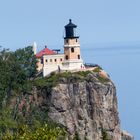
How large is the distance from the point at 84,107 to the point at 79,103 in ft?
1.85

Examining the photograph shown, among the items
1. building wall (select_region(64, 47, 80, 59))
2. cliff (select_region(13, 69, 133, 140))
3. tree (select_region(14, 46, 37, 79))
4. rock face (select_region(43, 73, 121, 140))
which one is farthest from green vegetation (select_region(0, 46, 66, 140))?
building wall (select_region(64, 47, 80, 59))

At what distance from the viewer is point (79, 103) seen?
60375 mm

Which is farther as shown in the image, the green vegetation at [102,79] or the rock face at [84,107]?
the green vegetation at [102,79]

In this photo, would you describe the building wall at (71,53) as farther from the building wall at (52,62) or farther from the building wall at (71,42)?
the building wall at (52,62)

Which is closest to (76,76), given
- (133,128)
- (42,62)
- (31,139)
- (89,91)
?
(89,91)

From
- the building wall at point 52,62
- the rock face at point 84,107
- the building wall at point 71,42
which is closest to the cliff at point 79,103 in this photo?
the rock face at point 84,107

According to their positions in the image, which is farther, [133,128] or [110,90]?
[133,128]

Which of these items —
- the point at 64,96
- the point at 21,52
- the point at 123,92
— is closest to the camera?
the point at 64,96

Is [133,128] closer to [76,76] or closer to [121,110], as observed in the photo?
[121,110]

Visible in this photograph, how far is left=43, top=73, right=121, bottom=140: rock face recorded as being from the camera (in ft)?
195

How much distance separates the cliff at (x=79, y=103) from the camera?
59438mm

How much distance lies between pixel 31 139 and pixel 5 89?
33.4m

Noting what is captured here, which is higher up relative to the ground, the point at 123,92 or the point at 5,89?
the point at 123,92

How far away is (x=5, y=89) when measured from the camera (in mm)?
61031
